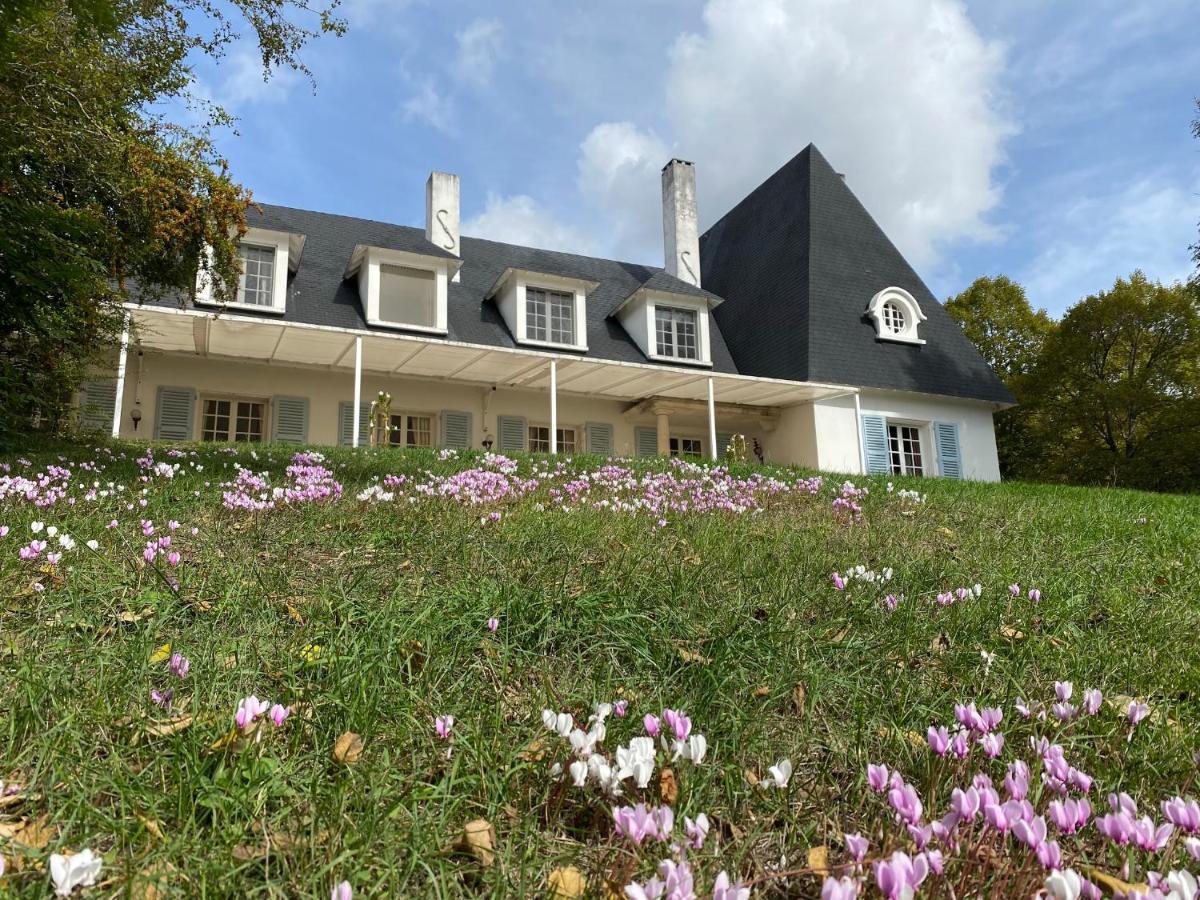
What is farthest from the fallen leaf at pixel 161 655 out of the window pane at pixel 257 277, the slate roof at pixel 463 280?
the window pane at pixel 257 277

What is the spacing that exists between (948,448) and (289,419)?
1539 cm

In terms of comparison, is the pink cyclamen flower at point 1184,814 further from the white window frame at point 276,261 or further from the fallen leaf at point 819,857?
the white window frame at point 276,261

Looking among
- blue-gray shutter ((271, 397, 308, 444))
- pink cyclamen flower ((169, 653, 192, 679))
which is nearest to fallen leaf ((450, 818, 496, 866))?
pink cyclamen flower ((169, 653, 192, 679))

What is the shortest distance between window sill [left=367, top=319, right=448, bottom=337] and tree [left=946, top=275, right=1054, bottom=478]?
19.7 metres

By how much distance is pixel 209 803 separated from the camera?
5.02 feet

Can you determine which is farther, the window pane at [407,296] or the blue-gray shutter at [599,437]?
the blue-gray shutter at [599,437]

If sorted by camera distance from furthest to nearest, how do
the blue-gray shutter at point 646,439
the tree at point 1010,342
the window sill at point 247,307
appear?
the tree at point 1010,342
the blue-gray shutter at point 646,439
the window sill at point 247,307

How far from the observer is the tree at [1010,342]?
24406 millimetres

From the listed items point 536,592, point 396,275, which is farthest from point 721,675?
point 396,275

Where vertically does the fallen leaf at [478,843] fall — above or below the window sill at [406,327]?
below

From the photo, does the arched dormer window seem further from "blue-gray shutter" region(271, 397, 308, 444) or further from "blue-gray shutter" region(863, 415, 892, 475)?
"blue-gray shutter" region(271, 397, 308, 444)

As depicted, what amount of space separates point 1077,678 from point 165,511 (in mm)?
4760

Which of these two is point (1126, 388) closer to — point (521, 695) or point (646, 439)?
point (646, 439)

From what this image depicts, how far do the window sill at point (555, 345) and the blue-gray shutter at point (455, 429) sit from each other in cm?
229
